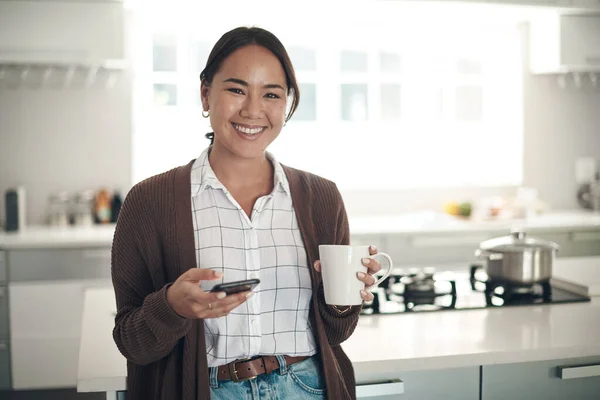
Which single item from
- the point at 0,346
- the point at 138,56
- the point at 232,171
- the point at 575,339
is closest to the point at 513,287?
the point at 575,339

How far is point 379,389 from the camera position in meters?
1.66

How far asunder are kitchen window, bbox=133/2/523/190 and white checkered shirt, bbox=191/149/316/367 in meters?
2.98

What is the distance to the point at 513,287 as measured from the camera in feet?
7.45

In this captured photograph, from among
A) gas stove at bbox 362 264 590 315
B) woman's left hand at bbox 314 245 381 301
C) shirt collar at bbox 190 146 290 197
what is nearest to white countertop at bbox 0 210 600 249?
gas stove at bbox 362 264 590 315

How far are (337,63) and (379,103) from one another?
39 centimetres

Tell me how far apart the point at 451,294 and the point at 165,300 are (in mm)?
1186

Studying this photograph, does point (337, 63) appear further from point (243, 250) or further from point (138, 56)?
point (243, 250)

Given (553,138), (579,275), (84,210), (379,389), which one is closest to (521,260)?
(579,275)

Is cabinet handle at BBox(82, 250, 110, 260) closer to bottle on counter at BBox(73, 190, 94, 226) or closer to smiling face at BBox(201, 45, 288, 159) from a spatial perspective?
bottle on counter at BBox(73, 190, 94, 226)

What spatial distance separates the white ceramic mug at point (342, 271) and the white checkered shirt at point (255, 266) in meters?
0.09

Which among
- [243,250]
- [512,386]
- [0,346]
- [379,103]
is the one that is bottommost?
[0,346]

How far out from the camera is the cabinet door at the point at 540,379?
5.76 ft

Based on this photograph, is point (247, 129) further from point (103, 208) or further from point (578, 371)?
point (103, 208)

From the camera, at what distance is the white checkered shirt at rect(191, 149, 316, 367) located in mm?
1386
